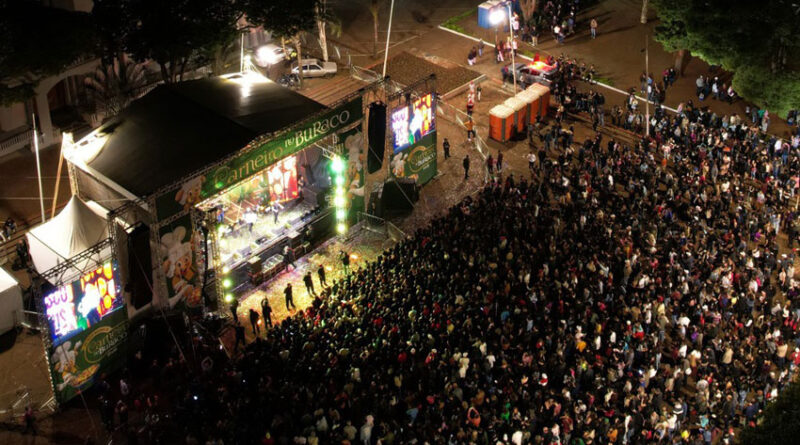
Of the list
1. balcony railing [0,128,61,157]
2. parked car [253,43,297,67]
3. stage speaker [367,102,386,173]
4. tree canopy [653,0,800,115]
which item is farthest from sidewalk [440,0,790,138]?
balcony railing [0,128,61,157]

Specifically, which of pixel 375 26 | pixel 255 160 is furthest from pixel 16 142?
pixel 375 26

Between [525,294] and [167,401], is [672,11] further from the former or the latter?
[167,401]

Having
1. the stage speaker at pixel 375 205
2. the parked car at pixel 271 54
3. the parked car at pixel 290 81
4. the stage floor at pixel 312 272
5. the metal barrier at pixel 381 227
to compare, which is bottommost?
the stage floor at pixel 312 272

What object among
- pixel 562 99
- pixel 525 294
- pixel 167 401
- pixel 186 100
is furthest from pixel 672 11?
pixel 167 401

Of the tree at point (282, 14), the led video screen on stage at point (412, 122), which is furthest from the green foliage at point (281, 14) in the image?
the led video screen on stage at point (412, 122)

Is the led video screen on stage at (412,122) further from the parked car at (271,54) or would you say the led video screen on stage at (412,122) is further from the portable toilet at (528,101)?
the parked car at (271,54)

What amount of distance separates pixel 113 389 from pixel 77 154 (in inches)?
324

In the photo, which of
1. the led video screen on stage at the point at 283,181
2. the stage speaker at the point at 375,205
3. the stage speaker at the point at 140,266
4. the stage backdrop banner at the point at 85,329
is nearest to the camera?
the stage backdrop banner at the point at 85,329

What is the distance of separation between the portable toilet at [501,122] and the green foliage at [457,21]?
12.5 metres

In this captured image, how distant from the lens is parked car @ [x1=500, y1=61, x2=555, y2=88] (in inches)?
1806

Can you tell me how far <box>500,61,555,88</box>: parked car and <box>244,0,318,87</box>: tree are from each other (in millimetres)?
11412

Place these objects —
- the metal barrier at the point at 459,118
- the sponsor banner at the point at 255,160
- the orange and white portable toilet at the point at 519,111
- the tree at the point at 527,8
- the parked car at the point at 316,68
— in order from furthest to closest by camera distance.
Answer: the tree at the point at 527,8
the parked car at the point at 316,68
the orange and white portable toilet at the point at 519,111
the metal barrier at the point at 459,118
the sponsor banner at the point at 255,160

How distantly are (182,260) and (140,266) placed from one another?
1.81m

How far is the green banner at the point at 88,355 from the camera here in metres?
25.9
